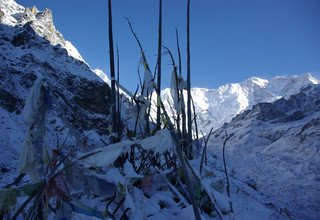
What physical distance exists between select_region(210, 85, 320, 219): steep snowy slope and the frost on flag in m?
6.19

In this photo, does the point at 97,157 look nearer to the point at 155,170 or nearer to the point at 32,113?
the point at 32,113

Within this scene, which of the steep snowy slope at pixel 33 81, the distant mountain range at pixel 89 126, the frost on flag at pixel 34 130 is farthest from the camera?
the steep snowy slope at pixel 33 81

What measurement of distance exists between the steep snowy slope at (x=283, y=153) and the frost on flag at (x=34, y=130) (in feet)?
20.3

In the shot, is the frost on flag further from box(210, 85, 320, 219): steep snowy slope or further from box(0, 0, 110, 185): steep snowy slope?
box(0, 0, 110, 185): steep snowy slope

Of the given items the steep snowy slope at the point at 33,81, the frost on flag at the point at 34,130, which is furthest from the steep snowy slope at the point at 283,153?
the steep snowy slope at the point at 33,81

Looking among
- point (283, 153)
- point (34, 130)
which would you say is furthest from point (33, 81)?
point (34, 130)

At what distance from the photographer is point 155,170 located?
2236 mm

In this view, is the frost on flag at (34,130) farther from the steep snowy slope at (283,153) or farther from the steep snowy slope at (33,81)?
the steep snowy slope at (33,81)

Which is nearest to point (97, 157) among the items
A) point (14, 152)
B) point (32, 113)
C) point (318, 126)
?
point (32, 113)

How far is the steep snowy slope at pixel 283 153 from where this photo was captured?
11.9 metres

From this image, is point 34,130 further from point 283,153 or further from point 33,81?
point 283,153

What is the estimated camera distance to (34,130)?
1.47 meters

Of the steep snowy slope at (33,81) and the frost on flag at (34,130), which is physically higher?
the steep snowy slope at (33,81)

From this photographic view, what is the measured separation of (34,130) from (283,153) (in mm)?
36697
